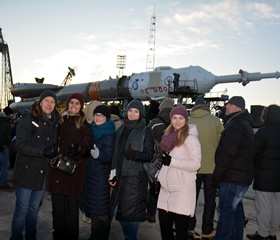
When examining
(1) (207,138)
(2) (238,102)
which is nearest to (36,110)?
(1) (207,138)

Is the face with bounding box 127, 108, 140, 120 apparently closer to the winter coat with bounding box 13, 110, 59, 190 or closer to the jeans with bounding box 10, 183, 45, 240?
the winter coat with bounding box 13, 110, 59, 190

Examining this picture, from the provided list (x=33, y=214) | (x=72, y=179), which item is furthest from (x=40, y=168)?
(x=33, y=214)

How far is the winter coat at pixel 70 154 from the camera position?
137 inches

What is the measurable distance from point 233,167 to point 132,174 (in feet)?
4.64

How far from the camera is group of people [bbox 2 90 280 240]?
3.25 metres

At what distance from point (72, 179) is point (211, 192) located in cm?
234

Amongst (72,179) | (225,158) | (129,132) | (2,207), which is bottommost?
(2,207)

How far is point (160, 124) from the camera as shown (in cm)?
482

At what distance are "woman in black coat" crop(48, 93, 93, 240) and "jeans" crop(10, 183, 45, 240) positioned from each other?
0.24m

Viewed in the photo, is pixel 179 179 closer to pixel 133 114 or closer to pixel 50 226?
pixel 133 114

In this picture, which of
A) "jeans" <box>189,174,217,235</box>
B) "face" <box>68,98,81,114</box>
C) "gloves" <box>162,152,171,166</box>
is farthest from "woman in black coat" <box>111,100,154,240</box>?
"jeans" <box>189,174,217,235</box>

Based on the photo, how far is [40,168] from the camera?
342 centimetres

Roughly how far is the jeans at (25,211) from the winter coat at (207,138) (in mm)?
2635

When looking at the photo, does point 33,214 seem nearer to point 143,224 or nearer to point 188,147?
point 143,224
